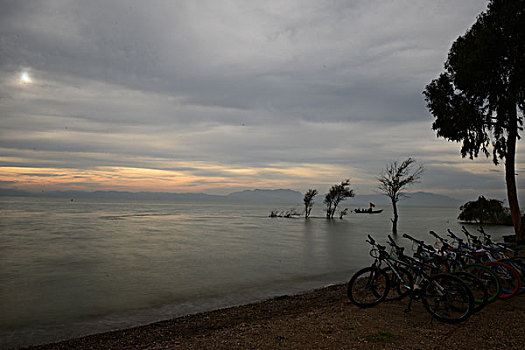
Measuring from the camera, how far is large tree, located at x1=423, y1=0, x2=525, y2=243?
13.9 metres

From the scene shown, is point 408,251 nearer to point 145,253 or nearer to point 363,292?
point 363,292

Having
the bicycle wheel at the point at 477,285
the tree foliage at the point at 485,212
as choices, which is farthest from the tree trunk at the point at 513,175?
the tree foliage at the point at 485,212

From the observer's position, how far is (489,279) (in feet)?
22.2

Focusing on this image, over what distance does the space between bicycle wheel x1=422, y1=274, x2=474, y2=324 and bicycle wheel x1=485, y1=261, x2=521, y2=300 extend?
1.65 metres

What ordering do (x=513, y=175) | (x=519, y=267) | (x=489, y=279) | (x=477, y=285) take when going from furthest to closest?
(x=513, y=175) → (x=519, y=267) → (x=489, y=279) → (x=477, y=285)

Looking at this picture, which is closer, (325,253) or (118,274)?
(118,274)

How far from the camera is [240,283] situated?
11656mm

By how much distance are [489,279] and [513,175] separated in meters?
10.8

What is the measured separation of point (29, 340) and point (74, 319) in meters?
1.32

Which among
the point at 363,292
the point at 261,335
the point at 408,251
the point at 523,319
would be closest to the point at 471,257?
the point at 523,319

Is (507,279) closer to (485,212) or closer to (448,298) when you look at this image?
(448,298)

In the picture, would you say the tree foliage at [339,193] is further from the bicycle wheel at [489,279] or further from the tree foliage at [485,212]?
the bicycle wheel at [489,279]

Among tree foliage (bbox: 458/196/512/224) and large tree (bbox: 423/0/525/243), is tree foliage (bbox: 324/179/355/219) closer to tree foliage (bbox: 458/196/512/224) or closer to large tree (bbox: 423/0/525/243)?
tree foliage (bbox: 458/196/512/224)

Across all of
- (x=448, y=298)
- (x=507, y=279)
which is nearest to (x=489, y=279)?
(x=507, y=279)
